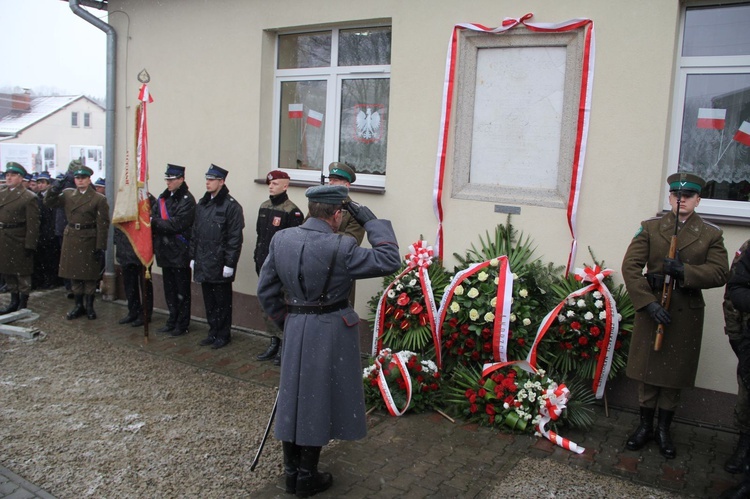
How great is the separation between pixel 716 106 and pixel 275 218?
13.7ft

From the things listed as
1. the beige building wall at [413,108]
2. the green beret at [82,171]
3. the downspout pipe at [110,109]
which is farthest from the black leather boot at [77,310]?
the beige building wall at [413,108]

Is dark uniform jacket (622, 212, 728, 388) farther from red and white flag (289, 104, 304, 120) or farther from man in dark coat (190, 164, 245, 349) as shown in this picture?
red and white flag (289, 104, 304, 120)

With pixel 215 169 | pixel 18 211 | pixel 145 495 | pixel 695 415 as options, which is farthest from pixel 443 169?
pixel 18 211

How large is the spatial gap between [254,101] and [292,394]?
485cm

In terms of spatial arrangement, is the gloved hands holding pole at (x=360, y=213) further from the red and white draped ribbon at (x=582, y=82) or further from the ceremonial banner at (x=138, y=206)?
the ceremonial banner at (x=138, y=206)

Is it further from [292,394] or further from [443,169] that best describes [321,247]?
[443,169]

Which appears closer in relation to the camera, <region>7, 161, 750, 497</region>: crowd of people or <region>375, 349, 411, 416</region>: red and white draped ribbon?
<region>7, 161, 750, 497</region>: crowd of people

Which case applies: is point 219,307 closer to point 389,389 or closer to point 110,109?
point 389,389

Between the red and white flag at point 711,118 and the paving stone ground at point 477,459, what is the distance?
97.1 inches

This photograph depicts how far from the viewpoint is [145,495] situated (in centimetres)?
404

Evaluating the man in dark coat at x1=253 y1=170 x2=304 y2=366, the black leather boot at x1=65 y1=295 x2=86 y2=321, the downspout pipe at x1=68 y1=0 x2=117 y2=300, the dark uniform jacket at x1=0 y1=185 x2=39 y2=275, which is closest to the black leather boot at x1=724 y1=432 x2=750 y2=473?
the man in dark coat at x1=253 y1=170 x2=304 y2=366

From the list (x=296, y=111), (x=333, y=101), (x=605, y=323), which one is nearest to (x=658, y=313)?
(x=605, y=323)

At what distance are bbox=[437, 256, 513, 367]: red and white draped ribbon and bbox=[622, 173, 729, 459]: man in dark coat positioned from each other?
100cm

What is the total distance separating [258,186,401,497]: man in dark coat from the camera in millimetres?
3832
